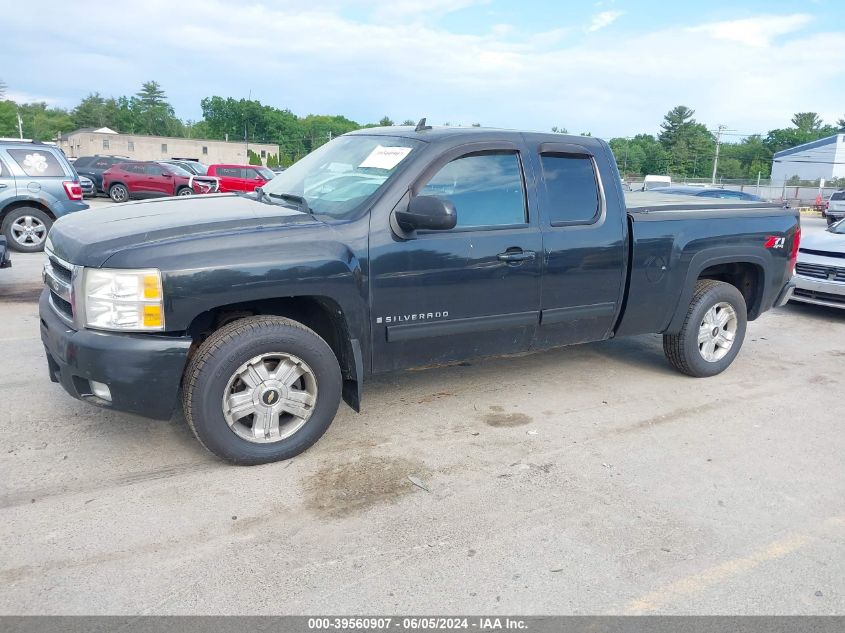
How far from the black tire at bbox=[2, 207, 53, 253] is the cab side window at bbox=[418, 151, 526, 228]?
910 cm

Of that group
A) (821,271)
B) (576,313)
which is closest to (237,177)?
(821,271)

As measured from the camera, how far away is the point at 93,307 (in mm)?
3484

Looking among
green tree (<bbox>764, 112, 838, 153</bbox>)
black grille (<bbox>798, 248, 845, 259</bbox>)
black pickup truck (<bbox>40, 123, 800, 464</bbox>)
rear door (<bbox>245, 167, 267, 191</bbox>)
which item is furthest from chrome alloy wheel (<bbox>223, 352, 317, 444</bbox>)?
green tree (<bbox>764, 112, 838, 153</bbox>)

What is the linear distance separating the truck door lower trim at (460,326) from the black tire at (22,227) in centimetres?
913

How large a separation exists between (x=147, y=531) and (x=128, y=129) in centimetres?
13818

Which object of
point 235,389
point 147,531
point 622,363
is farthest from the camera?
point 622,363

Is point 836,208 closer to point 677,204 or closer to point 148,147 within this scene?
point 677,204

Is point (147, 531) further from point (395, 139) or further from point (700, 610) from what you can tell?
point (395, 139)

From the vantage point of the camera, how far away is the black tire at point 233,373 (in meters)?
3.60

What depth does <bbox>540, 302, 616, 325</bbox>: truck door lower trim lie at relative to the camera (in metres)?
4.72

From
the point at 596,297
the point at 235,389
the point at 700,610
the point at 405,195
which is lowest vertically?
the point at 700,610

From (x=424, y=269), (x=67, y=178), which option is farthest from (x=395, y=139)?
(x=67, y=178)

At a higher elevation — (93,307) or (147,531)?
(93,307)

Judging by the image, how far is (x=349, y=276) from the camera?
388 cm
